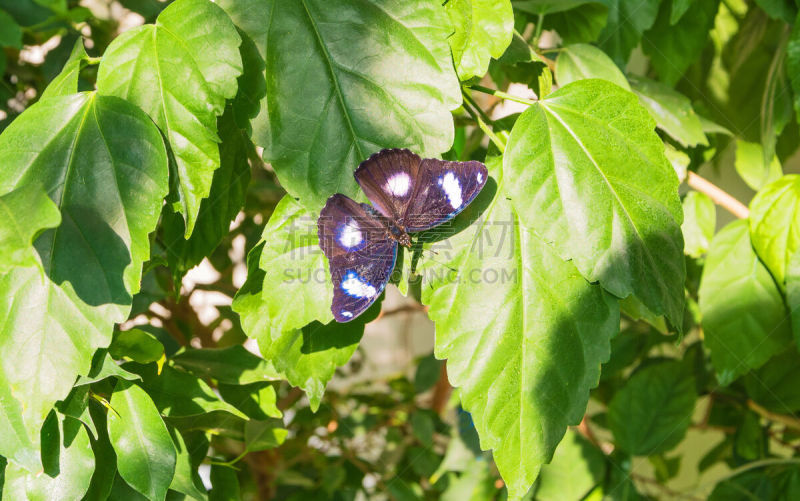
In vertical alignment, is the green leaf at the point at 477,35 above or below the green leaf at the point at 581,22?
above

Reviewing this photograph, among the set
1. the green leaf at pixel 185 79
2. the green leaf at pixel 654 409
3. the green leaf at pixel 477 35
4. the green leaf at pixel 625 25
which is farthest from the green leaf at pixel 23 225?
the green leaf at pixel 654 409

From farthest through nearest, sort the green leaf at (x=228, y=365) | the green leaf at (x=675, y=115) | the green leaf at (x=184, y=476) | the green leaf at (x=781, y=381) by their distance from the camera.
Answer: the green leaf at (x=781, y=381) → the green leaf at (x=675, y=115) → the green leaf at (x=228, y=365) → the green leaf at (x=184, y=476)

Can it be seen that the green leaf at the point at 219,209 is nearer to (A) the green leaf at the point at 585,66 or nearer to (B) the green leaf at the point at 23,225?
(B) the green leaf at the point at 23,225

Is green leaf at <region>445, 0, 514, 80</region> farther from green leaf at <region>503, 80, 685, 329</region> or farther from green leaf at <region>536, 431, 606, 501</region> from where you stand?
green leaf at <region>536, 431, 606, 501</region>

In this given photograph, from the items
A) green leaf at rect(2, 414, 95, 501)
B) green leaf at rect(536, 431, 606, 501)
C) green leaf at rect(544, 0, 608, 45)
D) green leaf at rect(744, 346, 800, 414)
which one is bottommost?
green leaf at rect(536, 431, 606, 501)

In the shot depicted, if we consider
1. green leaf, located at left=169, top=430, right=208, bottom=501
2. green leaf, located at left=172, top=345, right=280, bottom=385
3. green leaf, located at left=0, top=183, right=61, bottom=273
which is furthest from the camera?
green leaf, located at left=172, top=345, right=280, bottom=385

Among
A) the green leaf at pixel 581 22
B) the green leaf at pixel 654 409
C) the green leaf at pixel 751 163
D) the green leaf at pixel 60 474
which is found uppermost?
the green leaf at pixel 581 22

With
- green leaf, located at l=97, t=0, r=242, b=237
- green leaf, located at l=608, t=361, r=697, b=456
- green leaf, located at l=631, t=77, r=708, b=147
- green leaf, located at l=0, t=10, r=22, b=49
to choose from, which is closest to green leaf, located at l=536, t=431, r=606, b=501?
green leaf, located at l=608, t=361, r=697, b=456

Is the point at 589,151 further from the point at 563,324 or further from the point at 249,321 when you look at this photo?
the point at 249,321
